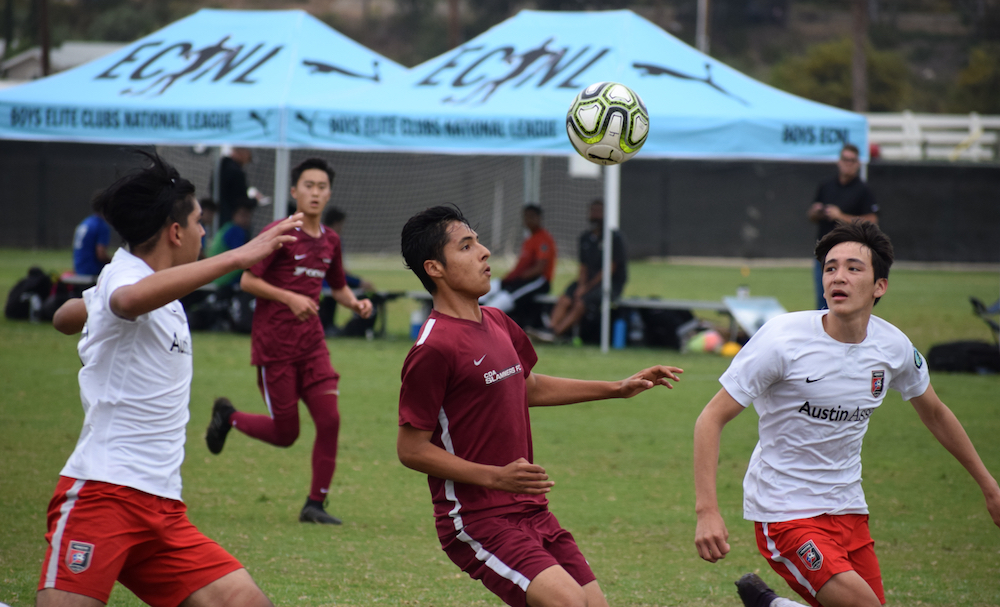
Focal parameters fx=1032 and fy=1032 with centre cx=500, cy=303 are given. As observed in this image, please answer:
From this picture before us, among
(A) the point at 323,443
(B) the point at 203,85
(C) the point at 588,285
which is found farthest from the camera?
(B) the point at 203,85

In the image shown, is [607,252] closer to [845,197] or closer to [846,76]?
[845,197]

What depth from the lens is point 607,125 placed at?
6.64 metres

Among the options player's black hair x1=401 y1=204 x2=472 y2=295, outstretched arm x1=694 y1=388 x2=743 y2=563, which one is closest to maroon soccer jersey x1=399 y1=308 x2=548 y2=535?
player's black hair x1=401 y1=204 x2=472 y2=295

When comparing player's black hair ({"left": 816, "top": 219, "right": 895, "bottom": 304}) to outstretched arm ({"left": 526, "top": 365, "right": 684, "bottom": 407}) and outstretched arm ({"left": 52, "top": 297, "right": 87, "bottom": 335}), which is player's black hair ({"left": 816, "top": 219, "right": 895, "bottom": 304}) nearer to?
outstretched arm ({"left": 526, "top": 365, "right": 684, "bottom": 407})

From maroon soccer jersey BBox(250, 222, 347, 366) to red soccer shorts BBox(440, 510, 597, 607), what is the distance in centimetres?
302

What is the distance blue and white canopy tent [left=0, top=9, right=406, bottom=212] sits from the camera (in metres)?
13.3

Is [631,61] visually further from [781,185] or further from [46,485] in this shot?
[781,185]

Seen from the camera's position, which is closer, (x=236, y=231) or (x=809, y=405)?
(x=809, y=405)

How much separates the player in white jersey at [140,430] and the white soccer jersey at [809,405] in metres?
1.73

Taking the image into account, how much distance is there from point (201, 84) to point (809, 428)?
39.9 ft

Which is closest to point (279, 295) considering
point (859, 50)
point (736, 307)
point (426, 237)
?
point (426, 237)

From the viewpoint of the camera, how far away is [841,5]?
76.2m

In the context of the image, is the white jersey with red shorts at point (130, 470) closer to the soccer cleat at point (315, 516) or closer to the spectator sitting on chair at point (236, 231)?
the soccer cleat at point (315, 516)

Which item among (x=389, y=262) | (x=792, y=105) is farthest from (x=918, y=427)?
(x=389, y=262)
